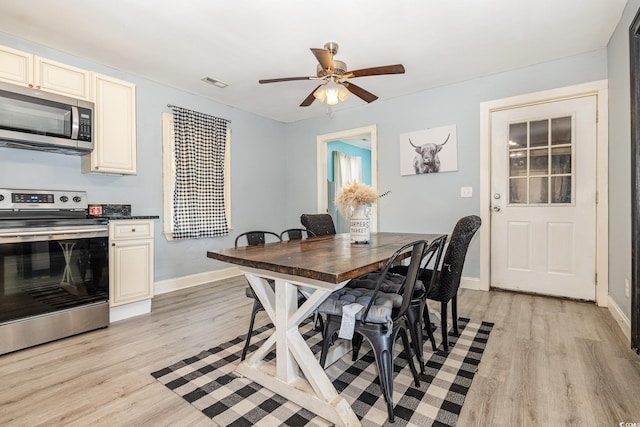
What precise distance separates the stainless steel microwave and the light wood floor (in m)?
1.57

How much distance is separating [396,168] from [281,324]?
3.07m

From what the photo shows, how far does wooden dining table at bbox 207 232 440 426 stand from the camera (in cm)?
134

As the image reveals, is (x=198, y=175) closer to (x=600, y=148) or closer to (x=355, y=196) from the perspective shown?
(x=355, y=196)

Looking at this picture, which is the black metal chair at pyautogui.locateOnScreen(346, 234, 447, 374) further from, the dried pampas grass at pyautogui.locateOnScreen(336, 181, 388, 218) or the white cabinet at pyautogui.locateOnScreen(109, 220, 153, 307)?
the white cabinet at pyautogui.locateOnScreen(109, 220, 153, 307)

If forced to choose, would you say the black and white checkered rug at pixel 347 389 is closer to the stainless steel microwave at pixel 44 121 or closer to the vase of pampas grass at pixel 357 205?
the vase of pampas grass at pixel 357 205

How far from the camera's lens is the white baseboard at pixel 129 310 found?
105 inches

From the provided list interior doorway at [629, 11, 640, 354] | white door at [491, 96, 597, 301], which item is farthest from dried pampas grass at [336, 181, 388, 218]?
white door at [491, 96, 597, 301]

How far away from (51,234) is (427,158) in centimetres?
377

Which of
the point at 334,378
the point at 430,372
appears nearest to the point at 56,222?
the point at 334,378

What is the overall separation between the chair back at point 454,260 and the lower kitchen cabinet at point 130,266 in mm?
2472

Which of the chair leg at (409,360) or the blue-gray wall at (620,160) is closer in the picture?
the chair leg at (409,360)

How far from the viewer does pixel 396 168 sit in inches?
163

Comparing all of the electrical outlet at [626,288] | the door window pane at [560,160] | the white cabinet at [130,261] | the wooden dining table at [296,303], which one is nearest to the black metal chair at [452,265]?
the wooden dining table at [296,303]

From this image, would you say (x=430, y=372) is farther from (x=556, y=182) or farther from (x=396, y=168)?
(x=396, y=168)
